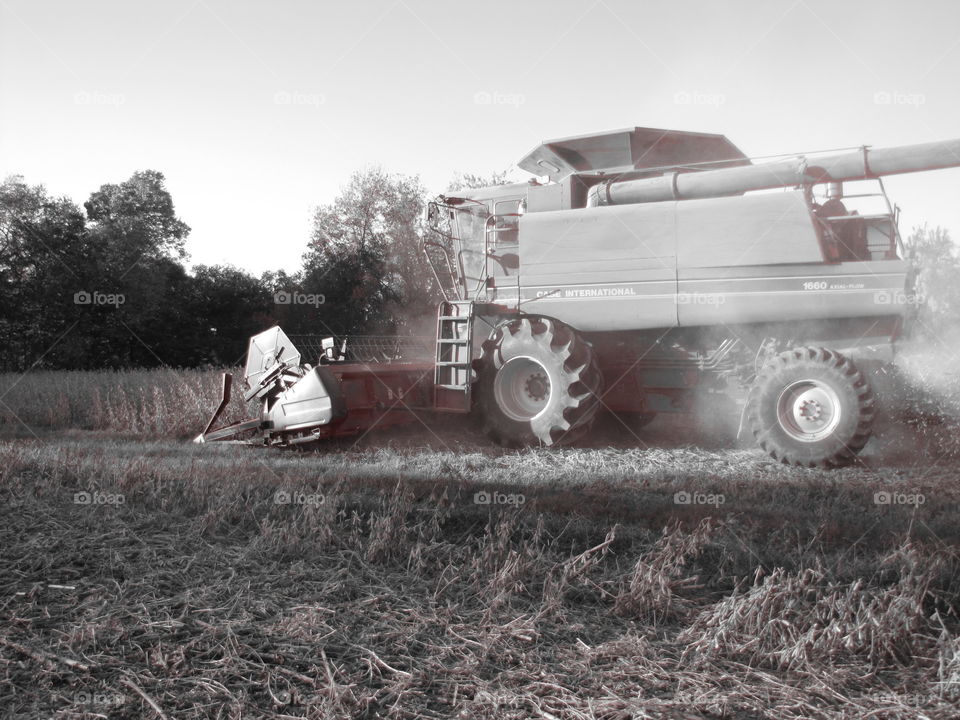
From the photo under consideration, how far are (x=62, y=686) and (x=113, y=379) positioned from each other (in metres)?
13.7

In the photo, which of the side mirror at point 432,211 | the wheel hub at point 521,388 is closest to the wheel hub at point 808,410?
the wheel hub at point 521,388

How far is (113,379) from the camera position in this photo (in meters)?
14.8

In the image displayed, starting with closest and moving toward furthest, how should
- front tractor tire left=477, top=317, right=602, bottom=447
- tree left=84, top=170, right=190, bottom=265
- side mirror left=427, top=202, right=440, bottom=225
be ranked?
1. front tractor tire left=477, top=317, right=602, bottom=447
2. side mirror left=427, top=202, right=440, bottom=225
3. tree left=84, top=170, right=190, bottom=265

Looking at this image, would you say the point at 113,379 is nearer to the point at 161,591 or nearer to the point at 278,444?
the point at 278,444

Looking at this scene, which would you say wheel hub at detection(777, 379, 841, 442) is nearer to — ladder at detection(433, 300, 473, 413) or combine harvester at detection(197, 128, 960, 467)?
combine harvester at detection(197, 128, 960, 467)

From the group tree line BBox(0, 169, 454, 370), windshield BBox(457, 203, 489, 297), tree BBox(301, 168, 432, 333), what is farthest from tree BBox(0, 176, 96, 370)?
windshield BBox(457, 203, 489, 297)

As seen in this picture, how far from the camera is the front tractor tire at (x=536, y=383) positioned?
7.92 m

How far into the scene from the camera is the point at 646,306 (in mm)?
7875

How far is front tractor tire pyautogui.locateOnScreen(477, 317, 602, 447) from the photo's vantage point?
7.92 meters

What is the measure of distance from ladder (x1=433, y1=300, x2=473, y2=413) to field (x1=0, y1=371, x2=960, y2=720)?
119 inches

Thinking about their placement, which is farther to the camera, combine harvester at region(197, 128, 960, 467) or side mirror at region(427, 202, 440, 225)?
side mirror at region(427, 202, 440, 225)

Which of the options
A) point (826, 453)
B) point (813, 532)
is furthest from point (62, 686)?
point (826, 453)

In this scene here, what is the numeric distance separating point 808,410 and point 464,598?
15.3 ft

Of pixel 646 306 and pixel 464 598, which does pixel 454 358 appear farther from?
pixel 464 598
